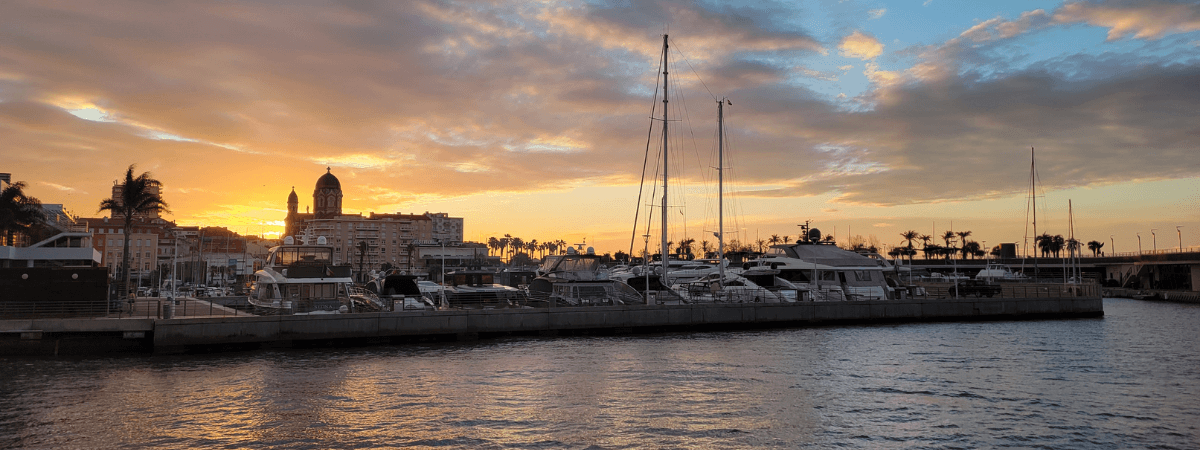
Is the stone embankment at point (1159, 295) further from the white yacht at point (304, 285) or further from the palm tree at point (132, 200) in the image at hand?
the palm tree at point (132, 200)

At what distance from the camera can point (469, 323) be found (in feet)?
112

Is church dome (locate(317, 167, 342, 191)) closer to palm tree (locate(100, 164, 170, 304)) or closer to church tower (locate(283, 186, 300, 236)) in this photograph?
church tower (locate(283, 186, 300, 236))

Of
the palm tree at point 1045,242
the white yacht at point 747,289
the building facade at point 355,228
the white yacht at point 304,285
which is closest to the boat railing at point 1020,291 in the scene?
the white yacht at point 747,289

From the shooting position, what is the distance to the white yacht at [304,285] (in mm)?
32438

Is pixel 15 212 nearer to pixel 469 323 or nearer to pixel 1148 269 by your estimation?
pixel 469 323

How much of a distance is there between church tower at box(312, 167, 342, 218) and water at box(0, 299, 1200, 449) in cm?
16175

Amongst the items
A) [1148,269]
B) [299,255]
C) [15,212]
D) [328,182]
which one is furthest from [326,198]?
[1148,269]

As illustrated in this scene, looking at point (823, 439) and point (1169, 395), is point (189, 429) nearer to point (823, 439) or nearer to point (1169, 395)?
point (823, 439)

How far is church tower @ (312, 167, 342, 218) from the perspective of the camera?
18138cm

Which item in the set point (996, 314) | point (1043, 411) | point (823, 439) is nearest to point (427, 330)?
point (823, 439)

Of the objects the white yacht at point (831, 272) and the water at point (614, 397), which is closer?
the water at point (614, 397)

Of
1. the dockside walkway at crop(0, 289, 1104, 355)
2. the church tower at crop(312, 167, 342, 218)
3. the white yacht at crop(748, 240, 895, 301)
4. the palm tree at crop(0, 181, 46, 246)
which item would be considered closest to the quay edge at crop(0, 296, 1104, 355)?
the dockside walkway at crop(0, 289, 1104, 355)

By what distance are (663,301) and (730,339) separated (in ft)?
22.3

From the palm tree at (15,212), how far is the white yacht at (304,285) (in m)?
27.2
